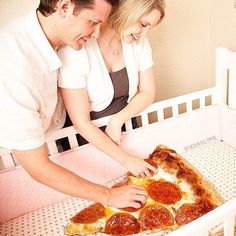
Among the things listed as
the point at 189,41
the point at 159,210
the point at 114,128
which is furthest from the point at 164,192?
the point at 189,41

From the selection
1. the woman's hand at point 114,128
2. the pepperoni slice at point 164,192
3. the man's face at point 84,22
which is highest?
the man's face at point 84,22

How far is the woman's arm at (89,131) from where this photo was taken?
97 centimetres

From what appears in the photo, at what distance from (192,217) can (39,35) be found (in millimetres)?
733

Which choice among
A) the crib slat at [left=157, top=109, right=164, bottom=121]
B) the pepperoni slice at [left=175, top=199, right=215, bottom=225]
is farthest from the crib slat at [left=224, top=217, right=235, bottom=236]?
the crib slat at [left=157, top=109, right=164, bottom=121]

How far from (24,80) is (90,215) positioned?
521 mm

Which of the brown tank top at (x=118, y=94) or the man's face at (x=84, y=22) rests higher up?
the man's face at (x=84, y=22)

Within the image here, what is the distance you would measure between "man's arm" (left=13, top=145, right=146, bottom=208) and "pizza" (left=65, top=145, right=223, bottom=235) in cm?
7

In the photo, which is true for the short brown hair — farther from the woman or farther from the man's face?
the woman

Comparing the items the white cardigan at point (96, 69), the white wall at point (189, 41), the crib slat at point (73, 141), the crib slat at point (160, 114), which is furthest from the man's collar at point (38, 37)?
the white wall at point (189, 41)

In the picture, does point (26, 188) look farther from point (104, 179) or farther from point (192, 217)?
point (192, 217)

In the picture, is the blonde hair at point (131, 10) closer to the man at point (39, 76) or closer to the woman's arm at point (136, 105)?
the man at point (39, 76)

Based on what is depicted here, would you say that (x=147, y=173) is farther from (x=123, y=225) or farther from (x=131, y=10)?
(x=131, y=10)

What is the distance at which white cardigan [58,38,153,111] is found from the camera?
94 cm

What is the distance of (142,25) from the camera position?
3.10 ft
